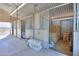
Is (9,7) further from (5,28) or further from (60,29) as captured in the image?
(60,29)

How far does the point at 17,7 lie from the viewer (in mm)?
4820

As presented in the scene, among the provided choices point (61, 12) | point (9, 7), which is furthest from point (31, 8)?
point (61, 12)

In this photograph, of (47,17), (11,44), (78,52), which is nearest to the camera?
(78,52)

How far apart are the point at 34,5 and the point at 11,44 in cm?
210

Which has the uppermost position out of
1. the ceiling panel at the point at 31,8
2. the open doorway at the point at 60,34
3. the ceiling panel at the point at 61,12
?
the ceiling panel at the point at 31,8

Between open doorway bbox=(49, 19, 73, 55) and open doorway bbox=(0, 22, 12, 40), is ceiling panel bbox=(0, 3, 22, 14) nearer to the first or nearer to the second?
open doorway bbox=(0, 22, 12, 40)

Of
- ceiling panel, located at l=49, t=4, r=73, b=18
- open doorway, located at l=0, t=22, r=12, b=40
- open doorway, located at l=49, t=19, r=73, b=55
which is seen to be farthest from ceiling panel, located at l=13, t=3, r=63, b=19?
open doorway, located at l=49, t=19, r=73, b=55

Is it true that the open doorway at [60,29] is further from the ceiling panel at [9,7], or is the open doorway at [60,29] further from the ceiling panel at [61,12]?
the ceiling panel at [9,7]

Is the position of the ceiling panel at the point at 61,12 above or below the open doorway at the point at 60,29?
above

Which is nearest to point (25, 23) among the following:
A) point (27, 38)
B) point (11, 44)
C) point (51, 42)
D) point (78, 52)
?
point (27, 38)

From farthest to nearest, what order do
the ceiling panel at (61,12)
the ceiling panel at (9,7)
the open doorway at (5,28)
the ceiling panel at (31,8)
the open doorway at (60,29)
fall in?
the open doorway at (5,28) < the ceiling panel at (9,7) < the ceiling panel at (31,8) < the open doorway at (60,29) < the ceiling panel at (61,12)

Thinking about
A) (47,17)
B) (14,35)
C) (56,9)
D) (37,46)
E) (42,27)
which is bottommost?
(37,46)

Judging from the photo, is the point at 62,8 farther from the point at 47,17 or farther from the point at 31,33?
the point at 31,33

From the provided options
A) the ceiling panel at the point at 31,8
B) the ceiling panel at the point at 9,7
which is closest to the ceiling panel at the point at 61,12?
the ceiling panel at the point at 31,8
